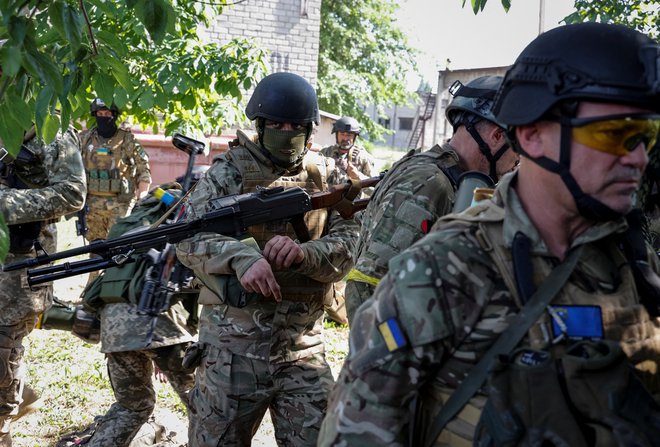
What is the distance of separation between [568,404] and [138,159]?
9.29 meters

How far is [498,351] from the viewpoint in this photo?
164 centimetres

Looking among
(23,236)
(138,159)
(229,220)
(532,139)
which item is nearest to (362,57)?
(138,159)

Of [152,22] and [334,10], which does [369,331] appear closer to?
[152,22]

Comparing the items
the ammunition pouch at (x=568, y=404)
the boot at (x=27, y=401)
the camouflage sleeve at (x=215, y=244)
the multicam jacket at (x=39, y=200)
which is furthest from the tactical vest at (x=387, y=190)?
the boot at (x=27, y=401)

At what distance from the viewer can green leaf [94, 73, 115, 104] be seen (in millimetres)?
2697

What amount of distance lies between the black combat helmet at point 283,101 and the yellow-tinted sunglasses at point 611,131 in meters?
2.25

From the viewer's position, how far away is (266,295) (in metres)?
3.37

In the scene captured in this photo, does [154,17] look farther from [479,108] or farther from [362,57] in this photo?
[362,57]

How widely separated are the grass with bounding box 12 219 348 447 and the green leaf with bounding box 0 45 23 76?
12.3 feet

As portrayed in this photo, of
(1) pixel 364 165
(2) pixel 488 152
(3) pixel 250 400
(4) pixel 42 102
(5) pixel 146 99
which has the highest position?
(4) pixel 42 102

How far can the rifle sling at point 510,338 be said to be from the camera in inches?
64.4

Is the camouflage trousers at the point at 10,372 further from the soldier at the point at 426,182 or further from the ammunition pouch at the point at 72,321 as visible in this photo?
the soldier at the point at 426,182

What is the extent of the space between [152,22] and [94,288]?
240 centimetres

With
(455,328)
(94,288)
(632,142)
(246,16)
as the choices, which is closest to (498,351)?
(455,328)
